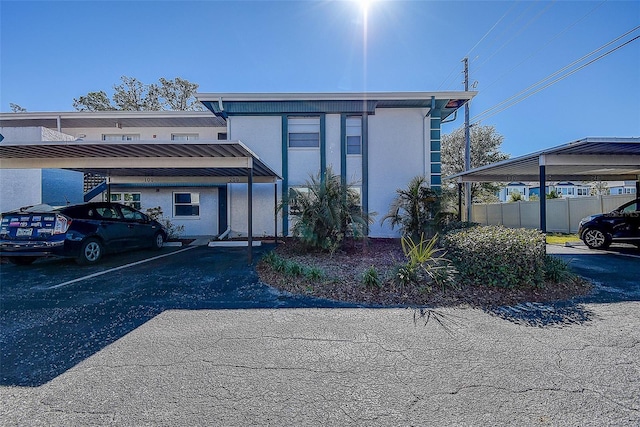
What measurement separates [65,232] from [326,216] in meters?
6.30

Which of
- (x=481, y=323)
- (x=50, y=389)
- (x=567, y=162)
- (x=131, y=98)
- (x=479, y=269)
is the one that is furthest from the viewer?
(x=131, y=98)

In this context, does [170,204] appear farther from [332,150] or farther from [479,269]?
[479,269]

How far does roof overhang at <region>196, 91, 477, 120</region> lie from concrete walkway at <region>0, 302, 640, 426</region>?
370 inches

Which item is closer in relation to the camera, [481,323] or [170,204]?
[481,323]

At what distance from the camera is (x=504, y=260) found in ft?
15.6

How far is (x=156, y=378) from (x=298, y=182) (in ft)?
32.4

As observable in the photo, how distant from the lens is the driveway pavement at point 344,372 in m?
2.03

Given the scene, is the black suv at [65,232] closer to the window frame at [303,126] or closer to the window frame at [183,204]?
the window frame at [183,204]

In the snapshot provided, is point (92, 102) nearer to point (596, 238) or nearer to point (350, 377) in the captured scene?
point (350, 377)

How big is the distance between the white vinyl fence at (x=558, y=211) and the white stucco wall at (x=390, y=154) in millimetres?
8548

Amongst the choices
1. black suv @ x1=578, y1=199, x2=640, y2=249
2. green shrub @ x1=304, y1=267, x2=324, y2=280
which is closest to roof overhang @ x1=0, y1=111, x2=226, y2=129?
green shrub @ x1=304, y1=267, x2=324, y2=280

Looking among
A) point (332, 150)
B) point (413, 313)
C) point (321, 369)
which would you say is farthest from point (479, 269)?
point (332, 150)

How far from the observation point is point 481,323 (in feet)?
11.8

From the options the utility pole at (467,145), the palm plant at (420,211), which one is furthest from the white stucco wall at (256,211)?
the utility pole at (467,145)
